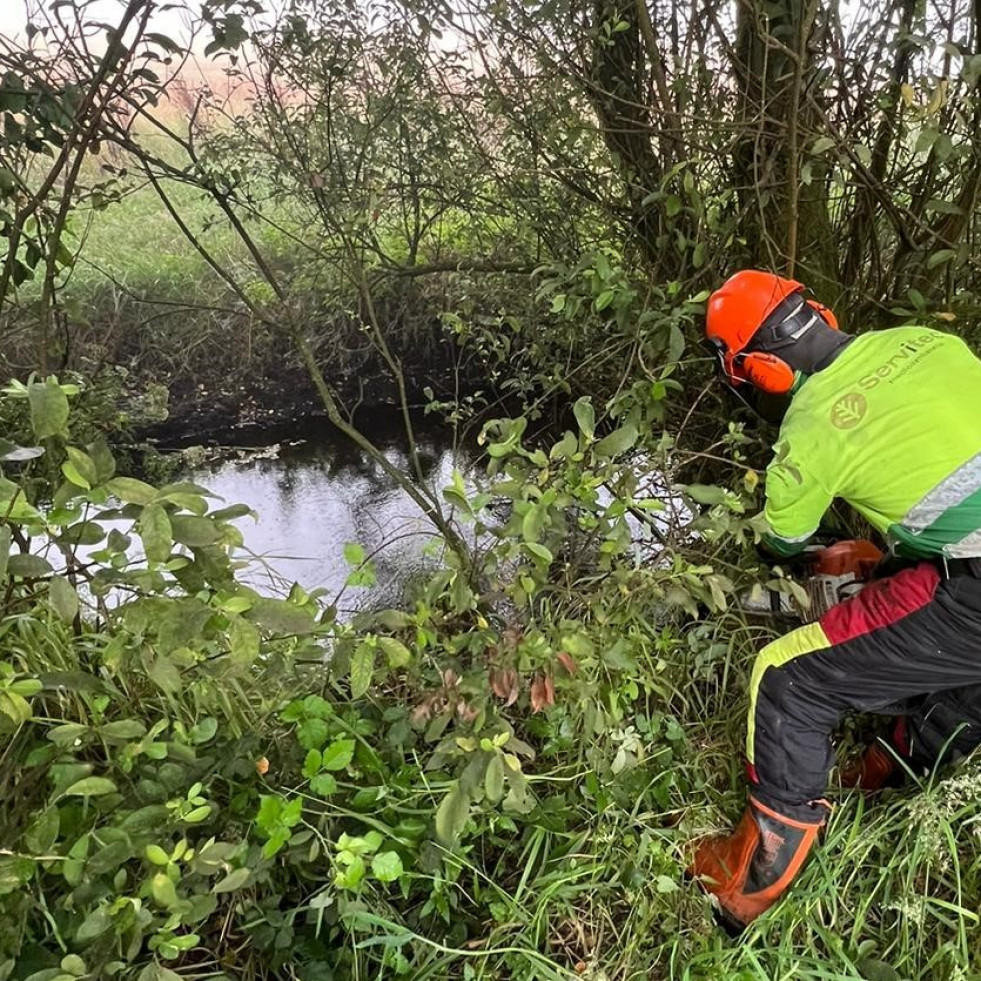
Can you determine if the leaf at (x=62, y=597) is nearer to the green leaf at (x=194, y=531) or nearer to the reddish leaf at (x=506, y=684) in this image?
the green leaf at (x=194, y=531)

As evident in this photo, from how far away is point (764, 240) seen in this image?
2434 millimetres

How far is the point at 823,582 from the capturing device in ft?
7.12

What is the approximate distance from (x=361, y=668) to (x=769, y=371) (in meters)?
1.34

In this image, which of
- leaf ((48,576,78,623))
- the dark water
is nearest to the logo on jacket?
leaf ((48,576,78,623))

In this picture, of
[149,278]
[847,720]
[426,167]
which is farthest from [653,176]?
[149,278]

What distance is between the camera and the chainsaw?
2.14 metres

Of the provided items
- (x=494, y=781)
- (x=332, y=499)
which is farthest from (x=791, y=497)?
(x=332, y=499)

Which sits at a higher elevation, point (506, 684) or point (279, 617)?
point (279, 617)

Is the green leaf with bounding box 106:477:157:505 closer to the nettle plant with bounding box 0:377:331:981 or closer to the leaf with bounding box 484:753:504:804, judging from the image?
the nettle plant with bounding box 0:377:331:981

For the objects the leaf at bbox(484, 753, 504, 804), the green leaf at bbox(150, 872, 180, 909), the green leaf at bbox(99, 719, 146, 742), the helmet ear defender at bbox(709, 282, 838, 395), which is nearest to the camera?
the green leaf at bbox(150, 872, 180, 909)

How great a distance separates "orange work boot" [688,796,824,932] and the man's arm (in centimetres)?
71

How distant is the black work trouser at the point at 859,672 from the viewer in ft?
5.94

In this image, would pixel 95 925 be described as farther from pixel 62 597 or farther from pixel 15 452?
pixel 15 452

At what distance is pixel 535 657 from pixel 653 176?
1983 millimetres
